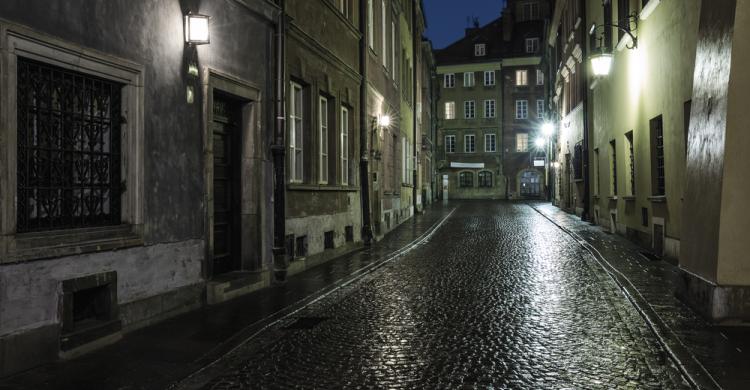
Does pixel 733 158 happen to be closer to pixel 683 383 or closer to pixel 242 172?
pixel 683 383

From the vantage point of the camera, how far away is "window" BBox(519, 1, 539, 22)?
6669cm

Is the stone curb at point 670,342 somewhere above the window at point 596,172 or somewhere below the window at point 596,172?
below

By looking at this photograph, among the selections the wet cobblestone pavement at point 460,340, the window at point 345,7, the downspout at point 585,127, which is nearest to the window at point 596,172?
the downspout at point 585,127

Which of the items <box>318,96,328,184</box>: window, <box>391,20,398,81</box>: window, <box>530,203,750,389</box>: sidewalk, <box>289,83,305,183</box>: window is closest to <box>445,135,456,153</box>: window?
<box>391,20,398,81</box>: window

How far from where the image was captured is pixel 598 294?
8852 millimetres

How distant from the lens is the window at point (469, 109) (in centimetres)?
6444

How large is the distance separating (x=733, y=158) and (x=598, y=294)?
2851 mm

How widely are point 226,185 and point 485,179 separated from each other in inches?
2187

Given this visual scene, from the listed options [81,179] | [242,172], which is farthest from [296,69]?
[81,179]

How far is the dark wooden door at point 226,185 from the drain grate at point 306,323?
7.91 ft

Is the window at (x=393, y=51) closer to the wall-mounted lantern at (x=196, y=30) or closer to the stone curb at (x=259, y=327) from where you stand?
the stone curb at (x=259, y=327)

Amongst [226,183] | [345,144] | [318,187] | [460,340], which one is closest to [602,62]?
[345,144]

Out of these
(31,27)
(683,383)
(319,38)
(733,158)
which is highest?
(319,38)

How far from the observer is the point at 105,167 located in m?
6.55
